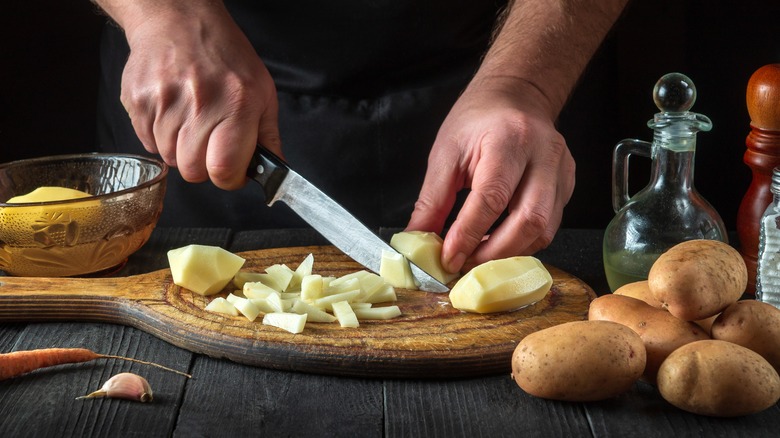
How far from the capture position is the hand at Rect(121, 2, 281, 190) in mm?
1855

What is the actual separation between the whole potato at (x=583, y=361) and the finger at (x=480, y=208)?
0.52 meters

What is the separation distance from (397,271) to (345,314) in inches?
9.1

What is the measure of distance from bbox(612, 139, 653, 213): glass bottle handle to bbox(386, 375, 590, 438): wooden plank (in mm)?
574

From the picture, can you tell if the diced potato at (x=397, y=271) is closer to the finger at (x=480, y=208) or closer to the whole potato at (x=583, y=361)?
the finger at (x=480, y=208)

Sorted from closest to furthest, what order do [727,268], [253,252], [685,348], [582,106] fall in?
[685,348] → [727,268] → [253,252] → [582,106]

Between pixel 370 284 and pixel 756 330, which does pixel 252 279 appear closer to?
pixel 370 284

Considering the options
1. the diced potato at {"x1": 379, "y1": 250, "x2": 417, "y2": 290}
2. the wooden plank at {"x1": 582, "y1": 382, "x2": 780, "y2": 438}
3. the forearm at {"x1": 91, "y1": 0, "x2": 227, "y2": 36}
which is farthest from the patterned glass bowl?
the wooden plank at {"x1": 582, "y1": 382, "x2": 780, "y2": 438}

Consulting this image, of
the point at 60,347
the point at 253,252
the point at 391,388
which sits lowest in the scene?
the point at 253,252

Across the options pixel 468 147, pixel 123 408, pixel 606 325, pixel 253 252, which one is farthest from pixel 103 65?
pixel 606 325

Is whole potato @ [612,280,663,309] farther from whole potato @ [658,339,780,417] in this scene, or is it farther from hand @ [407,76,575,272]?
hand @ [407,76,575,272]

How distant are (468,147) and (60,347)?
89 cm

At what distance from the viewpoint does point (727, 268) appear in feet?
4.53

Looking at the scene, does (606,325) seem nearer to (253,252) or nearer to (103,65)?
(253,252)

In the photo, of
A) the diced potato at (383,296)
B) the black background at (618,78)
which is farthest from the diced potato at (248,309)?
the black background at (618,78)
